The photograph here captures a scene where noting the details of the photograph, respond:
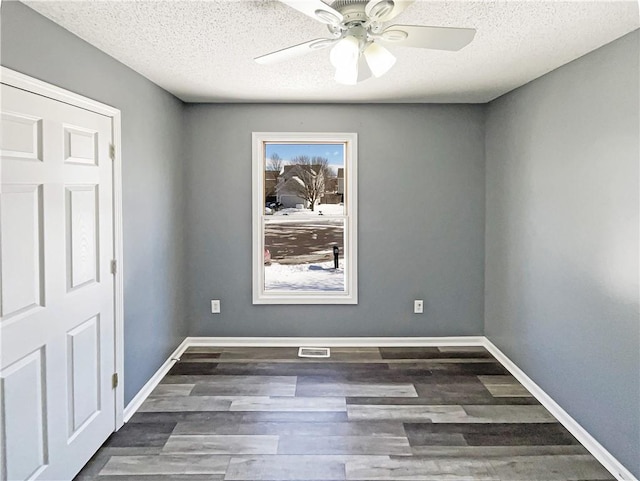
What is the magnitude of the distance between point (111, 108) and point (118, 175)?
0.40m

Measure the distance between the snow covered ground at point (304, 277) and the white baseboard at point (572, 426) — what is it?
164 centimetres

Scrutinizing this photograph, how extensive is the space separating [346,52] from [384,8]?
277 mm

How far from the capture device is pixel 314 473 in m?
2.33

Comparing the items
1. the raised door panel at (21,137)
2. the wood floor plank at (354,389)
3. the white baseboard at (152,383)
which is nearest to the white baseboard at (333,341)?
the white baseboard at (152,383)

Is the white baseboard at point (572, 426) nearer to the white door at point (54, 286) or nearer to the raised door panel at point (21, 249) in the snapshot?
the white door at point (54, 286)

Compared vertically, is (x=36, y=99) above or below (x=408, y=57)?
below

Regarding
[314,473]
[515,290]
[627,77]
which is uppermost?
[627,77]

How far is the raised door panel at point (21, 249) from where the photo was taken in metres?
1.80

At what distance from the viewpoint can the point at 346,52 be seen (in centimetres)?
183

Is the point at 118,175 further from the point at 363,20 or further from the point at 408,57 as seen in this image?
the point at 408,57

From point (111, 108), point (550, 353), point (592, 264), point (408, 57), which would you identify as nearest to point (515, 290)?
point (550, 353)

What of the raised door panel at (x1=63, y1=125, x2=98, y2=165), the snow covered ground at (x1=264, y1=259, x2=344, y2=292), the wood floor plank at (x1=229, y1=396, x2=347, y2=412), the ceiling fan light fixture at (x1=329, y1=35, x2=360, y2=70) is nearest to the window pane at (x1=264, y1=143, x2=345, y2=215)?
the snow covered ground at (x1=264, y1=259, x2=344, y2=292)

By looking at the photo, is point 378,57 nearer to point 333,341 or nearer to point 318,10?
point 318,10

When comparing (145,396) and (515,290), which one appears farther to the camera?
(515,290)
